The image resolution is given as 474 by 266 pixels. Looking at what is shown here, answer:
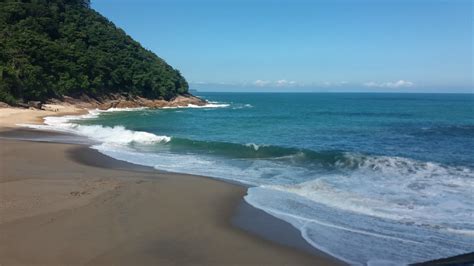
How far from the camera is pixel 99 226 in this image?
8.71m

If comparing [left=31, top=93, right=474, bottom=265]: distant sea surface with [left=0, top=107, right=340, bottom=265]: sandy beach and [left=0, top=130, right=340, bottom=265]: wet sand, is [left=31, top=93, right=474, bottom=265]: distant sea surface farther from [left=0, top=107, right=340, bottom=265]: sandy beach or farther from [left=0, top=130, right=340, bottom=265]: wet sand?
[left=0, top=107, right=340, bottom=265]: sandy beach

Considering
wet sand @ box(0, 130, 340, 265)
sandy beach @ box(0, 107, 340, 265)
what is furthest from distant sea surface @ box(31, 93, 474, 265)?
sandy beach @ box(0, 107, 340, 265)

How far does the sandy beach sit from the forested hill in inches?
1618

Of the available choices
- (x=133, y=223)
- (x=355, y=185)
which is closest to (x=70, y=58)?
(x=355, y=185)

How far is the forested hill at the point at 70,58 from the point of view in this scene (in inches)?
2220

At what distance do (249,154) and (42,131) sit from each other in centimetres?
1607

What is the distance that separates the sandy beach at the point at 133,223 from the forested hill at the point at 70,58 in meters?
41.1

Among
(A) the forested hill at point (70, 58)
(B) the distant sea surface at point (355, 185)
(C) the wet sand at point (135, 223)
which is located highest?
(A) the forested hill at point (70, 58)

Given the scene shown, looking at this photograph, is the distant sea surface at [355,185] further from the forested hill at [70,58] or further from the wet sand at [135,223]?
the forested hill at [70,58]

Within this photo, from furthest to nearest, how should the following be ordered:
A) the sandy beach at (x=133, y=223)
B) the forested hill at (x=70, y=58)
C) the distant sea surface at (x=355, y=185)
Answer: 1. the forested hill at (x=70, y=58)
2. the distant sea surface at (x=355, y=185)
3. the sandy beach at (x=133, y=223)

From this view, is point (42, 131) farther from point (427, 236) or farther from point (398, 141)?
point (427, 236)

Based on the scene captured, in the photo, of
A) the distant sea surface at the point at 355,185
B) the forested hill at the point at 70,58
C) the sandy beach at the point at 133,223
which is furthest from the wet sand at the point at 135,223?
the forested hill at the point at 70,58

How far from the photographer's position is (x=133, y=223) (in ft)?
29.8

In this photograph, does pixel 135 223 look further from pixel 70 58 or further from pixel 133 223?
pixel 70 58
